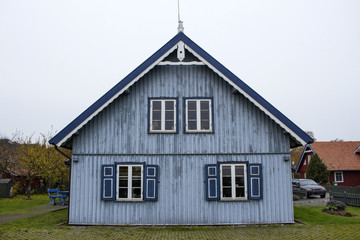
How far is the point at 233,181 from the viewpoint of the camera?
13.5 m

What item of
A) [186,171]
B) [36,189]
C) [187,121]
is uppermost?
[187,121]

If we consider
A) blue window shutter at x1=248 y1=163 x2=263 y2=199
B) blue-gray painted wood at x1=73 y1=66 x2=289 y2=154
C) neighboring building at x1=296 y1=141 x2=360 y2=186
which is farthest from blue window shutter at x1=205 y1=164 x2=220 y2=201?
neighboring building at x1=296 y1=141 x2=360 y2=186

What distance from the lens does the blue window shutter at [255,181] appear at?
13352mm

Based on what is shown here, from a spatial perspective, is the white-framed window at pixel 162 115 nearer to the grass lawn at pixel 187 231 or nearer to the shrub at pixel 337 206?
the grass lawn at pixel 187 231

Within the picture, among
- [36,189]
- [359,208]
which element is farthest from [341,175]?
[36,189]

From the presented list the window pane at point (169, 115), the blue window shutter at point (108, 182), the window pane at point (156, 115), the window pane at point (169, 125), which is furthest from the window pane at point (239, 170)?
the blue window shutter at point (108, 182)

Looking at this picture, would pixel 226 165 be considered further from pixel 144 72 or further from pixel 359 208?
pixel 359 208

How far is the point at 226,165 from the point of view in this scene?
13.6 m

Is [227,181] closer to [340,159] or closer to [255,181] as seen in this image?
[255,181]

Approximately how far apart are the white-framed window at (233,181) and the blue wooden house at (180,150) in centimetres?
4

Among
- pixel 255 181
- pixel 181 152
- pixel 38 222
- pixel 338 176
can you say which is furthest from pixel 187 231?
pixel 338 176

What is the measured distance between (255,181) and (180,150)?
3392 mm

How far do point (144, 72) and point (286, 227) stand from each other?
A: 8.47 metres

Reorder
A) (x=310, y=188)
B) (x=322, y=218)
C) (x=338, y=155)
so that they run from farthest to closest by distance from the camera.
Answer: (x=338, y=155) < (x=310, y=188) < (x=322, y=218)
